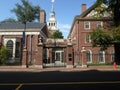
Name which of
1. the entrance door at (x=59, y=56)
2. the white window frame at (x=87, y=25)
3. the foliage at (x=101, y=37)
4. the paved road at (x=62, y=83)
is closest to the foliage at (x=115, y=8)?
the foliage at (x=101, y=37)

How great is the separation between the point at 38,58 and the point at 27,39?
14.5m

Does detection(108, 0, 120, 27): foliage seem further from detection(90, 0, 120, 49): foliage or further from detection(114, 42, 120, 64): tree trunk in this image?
detection(114, 42, 120, 64): tree trunk

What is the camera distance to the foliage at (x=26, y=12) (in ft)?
238

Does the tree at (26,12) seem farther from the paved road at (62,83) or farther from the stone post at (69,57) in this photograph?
the paved road at (62,83)

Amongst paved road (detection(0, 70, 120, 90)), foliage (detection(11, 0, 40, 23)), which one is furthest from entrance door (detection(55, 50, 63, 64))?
paved road (detection(0, 70, 120, 90))

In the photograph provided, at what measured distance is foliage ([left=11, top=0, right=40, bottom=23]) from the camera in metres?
72.5

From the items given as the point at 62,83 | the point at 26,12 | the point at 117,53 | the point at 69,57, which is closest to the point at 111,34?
the point at 117,53

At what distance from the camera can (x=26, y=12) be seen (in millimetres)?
72812

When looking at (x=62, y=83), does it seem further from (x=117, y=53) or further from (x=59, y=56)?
(x=59, y=56)

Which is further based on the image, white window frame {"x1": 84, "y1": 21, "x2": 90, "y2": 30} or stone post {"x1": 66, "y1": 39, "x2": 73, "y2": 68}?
white window frame {"x1": 84, "y1": 21, "x2": 90, "y2": 30}

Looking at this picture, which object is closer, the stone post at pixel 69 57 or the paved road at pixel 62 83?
the paved road at pixel 62 83

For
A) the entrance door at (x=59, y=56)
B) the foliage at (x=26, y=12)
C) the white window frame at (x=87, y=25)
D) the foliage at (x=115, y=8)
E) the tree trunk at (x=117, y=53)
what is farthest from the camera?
the foliage at (x=26, y=12)

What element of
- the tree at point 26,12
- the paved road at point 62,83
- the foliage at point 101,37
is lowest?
the paved road at point 62,83

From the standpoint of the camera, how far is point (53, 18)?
112312 millimetres
